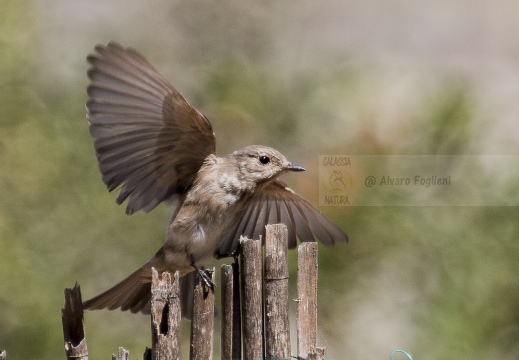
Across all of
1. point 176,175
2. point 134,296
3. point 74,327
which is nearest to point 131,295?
point 134,296

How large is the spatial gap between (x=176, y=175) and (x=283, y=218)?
0.50 m

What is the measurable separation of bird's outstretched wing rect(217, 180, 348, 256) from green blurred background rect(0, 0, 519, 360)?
934 mm

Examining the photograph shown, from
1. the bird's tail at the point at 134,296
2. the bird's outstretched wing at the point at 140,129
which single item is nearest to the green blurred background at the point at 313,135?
the bird's tail at the point at 134,296

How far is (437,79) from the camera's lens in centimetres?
507

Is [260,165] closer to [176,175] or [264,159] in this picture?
[264,159]

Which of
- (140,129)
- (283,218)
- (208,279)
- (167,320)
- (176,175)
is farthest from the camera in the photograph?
(283,218)

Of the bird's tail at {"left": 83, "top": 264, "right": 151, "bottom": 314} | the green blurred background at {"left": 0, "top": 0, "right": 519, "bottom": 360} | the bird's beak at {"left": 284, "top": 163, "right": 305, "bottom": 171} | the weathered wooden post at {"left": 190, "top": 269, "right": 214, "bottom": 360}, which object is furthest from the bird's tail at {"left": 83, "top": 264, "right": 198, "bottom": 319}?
the green blurred background at {"left": 0, "top": 0, "right": 519, "bottom": 360}

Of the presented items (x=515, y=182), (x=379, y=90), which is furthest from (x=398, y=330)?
(x=379, y=90)

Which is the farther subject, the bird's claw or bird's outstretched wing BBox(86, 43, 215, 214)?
bird's outstretched wing BBox(86, 43, 215, 214)

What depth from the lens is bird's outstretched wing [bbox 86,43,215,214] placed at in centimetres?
318

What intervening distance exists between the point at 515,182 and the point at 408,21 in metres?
1.14

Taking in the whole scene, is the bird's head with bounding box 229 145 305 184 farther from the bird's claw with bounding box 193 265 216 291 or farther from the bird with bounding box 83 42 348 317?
the bird's claw with bounding box 193 265 216 291

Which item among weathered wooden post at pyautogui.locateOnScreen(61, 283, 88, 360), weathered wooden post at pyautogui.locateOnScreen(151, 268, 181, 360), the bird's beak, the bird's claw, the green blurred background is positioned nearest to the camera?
weathered wooden post at pyautogui.locateOnScreen(151, 268, 181, 360)

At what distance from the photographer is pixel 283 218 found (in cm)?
364
